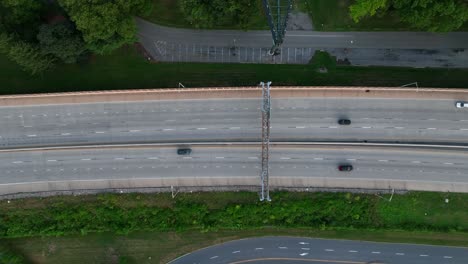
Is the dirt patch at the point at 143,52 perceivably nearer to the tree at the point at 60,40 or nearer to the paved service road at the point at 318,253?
the tree at the point at 60,40

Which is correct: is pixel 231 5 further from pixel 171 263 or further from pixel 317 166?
pixel 171 263

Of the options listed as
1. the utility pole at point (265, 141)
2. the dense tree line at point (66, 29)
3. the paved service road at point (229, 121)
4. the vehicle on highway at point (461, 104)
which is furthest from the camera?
the paved service road at point (229, 121)


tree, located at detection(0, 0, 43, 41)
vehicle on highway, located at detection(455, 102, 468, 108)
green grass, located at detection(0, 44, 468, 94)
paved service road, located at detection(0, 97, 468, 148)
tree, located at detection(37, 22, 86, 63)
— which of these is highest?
tree, located at detection(0, 0, 43, 41)

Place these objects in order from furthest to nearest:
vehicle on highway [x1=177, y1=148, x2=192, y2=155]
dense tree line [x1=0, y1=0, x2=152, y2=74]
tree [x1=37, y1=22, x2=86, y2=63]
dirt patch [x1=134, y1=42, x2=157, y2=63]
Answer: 1. dirt patch [x1=134, y1=42, x2=157, y2=63]
2. vehicle on highway [x1=177, y1=148, x2=192, y2=155]
3. tree [x1=37, y1=22, x2=86, y2=63]
4. dense tree line [x1=0, y1=0, x2=152, y2=74]

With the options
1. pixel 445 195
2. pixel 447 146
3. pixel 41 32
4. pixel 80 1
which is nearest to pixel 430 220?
pixel 445 195

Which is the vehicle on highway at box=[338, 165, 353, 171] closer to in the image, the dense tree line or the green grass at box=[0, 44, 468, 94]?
the green grass at box=[0, 44, 468, 94]

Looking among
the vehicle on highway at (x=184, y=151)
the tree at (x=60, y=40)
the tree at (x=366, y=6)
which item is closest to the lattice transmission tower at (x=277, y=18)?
the tree at (x=366, y=6)

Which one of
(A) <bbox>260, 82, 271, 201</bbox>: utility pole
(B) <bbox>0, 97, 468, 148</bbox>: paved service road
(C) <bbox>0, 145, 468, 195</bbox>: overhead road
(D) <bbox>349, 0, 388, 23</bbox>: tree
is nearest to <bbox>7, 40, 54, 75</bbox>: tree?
(B) <bbox>0, 97, 468, 148</bbox>: paved service road
